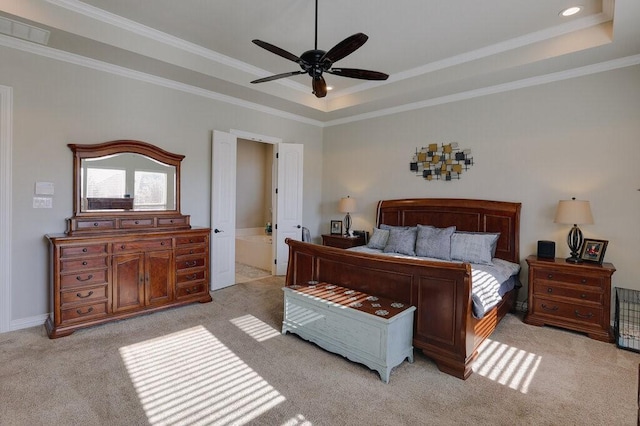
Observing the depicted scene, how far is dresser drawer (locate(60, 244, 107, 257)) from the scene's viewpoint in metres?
3.08

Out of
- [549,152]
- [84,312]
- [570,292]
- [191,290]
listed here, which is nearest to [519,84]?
[549,152]

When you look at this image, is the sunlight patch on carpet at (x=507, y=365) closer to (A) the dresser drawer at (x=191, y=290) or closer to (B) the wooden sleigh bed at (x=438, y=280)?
(B) the wooden sleigh bed at (x=438, y=280)

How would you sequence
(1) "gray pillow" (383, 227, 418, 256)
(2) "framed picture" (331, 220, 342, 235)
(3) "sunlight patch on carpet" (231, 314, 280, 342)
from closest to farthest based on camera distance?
(3) "sunlight patch on carpet" (231, 314, 280, 342) → (1) "gray pillow" (383, 227, 418, 256) → (2) "framed picture" (331, 220, 342, 235)

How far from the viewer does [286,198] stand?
5.60 metres

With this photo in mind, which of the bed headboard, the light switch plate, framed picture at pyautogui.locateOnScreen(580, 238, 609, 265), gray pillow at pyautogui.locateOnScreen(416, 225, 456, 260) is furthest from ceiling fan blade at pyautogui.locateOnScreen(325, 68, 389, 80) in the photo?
the light switch plate

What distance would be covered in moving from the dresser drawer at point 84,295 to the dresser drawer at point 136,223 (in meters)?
0.76

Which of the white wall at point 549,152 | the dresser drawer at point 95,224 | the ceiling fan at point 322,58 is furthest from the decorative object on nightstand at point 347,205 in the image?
the dresser drawer at point 95,224

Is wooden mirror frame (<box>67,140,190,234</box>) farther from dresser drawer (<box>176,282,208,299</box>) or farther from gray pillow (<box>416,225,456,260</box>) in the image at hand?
gray pillow (<box>416,225,456,260</box>)

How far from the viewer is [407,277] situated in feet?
9.21

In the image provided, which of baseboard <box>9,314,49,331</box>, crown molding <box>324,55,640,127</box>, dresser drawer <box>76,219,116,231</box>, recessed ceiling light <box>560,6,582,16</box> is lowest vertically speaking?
baseboard <box>9,314,49,331</box>

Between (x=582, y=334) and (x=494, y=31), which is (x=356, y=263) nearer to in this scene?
(x=582, y=334)

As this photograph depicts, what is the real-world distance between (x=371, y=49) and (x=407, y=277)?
2.75 meters

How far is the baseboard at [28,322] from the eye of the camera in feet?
10.6

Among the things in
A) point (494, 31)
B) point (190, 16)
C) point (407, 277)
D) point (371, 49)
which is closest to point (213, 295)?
point (407, 277)
